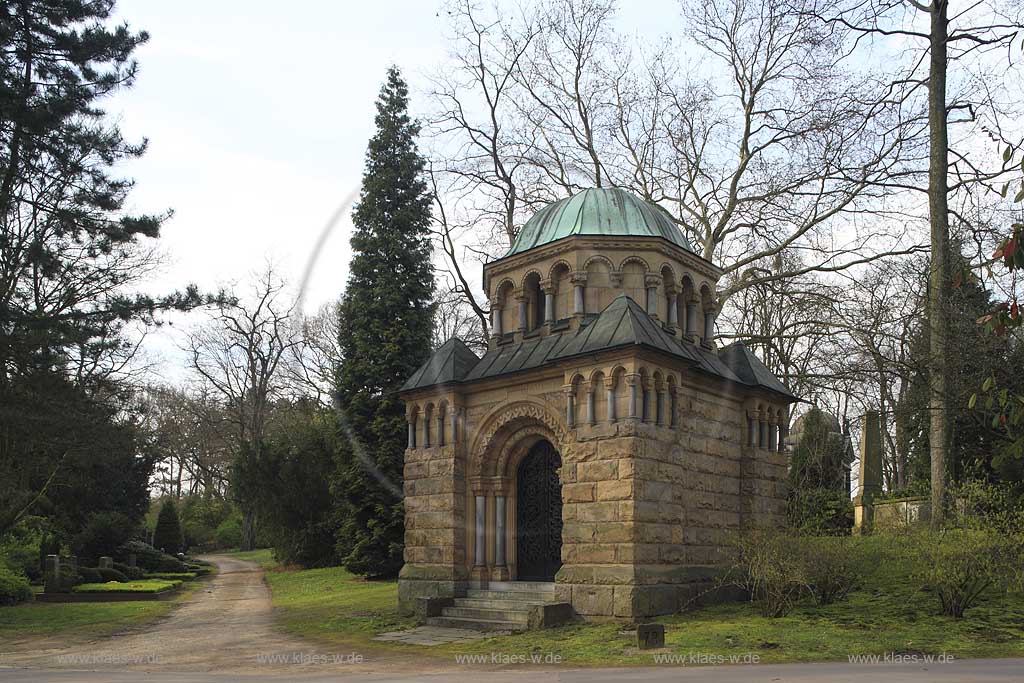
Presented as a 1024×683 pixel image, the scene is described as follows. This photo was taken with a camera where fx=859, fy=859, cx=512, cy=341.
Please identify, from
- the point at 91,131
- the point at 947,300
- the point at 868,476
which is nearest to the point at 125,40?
the point at 91,131

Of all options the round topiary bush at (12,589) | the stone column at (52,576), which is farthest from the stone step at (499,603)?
the stone column at (52,576)

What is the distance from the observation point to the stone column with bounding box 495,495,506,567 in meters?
16.1

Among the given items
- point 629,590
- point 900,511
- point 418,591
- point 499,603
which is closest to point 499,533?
point 499,603

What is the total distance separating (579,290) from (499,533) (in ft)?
15.8

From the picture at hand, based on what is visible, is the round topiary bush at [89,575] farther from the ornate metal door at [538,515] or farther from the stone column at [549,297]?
the stone column at [549,297]

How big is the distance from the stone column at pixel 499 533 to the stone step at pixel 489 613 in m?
1.18

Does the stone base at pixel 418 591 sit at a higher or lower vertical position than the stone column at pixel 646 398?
lower

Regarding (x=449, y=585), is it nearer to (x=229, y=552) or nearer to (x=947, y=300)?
(x=947, y=300)

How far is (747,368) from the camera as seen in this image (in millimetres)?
16938

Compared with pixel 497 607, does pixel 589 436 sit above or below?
above

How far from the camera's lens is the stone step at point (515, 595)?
14695 mm

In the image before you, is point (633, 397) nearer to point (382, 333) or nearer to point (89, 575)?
point (382, 333)

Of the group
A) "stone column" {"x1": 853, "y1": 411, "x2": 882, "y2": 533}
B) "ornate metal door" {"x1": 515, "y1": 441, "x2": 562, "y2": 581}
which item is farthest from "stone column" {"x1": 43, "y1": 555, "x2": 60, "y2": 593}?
"stone column" {"x1": 853, "y1": 411, "x2": 882, "y2": 533}

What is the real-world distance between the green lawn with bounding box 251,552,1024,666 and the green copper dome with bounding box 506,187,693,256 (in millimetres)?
7262
